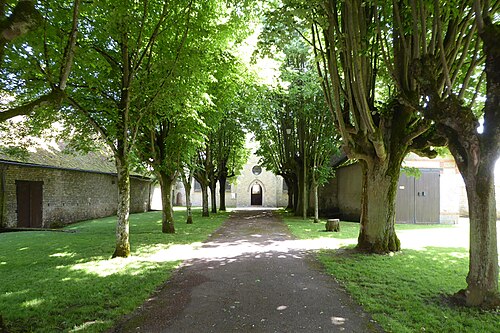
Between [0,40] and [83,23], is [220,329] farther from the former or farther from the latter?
[83,23]

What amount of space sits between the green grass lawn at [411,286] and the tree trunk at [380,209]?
0.45 metres

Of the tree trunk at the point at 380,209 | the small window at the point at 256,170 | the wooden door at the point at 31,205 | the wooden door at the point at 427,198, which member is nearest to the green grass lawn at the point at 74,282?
the tree trunk at the point at 380,209

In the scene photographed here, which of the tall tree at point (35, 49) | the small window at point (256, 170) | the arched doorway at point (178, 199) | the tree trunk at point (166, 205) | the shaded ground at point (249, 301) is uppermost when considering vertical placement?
the tall tree at point (35, 49)

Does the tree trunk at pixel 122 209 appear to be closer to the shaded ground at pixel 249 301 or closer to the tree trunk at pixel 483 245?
the shaded ground at pixel 249 301

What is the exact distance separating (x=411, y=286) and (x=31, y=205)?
19.3 m

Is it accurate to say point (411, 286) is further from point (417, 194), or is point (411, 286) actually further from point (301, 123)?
point (301, 123)

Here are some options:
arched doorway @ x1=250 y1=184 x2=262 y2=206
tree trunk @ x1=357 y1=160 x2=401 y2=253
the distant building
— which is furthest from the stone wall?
arched doorway @ x1=250 y1=184 x2=262 y2=206

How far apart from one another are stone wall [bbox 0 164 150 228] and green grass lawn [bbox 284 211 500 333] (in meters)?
15.5

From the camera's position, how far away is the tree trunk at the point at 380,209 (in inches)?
356

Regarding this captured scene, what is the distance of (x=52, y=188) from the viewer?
1848cm

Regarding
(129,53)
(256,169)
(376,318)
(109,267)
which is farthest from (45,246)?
(256,169)

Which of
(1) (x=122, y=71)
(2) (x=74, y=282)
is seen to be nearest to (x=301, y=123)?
(1) (x=122, y=71)

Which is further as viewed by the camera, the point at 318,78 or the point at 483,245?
the point at 318,78

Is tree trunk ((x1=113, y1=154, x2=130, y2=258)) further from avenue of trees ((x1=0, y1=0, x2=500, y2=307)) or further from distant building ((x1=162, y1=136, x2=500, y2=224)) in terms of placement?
distant building ((x1=162, y1=136, x2=500, y2=224))
